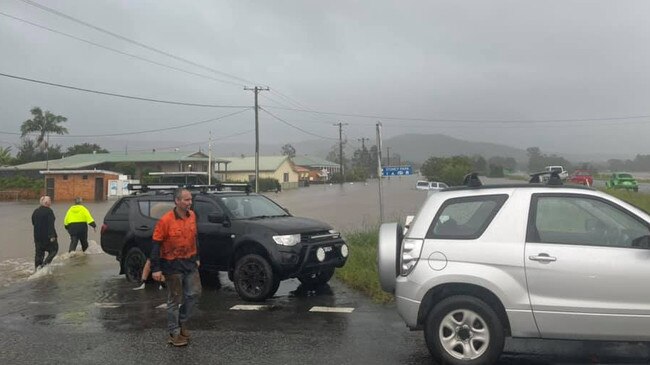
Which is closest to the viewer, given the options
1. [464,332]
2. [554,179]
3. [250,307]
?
[464,332]

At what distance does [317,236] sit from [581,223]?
14.4 feet

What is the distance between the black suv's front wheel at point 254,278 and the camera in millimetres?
8344

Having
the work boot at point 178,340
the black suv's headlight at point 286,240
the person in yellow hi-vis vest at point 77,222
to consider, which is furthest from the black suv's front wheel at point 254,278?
the person in yellow hi-vis vest at point 77,222

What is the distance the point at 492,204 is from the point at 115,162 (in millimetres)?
68759

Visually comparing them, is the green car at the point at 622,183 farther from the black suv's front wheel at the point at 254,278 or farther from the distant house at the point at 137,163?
the distant house at the point at 137,163

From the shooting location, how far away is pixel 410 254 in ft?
17.5

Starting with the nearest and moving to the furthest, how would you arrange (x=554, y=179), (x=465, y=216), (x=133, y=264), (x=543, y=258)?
(x=543, y=258), (x=465, y=216), (x=554, y=179), (x=133, y=264)

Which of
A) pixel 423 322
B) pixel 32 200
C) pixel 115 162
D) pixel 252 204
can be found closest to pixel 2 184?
pixel 32 200

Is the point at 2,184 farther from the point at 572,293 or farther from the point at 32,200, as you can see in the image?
the point at 572,293

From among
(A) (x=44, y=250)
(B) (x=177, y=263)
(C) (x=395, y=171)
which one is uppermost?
(C) (x=395, y=171)

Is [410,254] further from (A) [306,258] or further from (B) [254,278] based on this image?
(B) [254,278]

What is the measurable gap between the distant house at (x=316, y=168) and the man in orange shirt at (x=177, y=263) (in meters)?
105

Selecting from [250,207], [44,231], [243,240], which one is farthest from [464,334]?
[44,231]

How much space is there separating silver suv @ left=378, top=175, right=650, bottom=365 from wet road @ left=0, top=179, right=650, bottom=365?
58 cm
